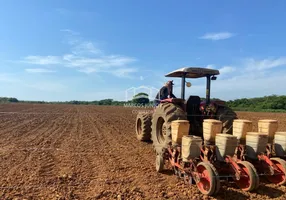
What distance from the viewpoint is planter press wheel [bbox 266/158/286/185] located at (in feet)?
14.8

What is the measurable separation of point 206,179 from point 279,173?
1408 millimetres

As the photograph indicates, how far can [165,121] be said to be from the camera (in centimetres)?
602

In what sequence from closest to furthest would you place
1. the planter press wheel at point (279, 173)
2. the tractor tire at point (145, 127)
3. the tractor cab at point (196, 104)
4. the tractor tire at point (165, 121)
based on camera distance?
the planter press wheel at point (279, 173), the tractor tire at point (165, 121), the tractor cab at point (196, 104), the tractor tire at point (145, 127)

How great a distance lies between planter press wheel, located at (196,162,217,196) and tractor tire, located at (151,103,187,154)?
139 centimetres

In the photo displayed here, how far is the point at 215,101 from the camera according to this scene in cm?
683

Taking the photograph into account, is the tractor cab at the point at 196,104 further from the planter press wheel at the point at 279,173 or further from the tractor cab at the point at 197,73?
the planter press wheel at the point at 279,173

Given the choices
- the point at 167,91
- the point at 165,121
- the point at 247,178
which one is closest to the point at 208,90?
the point at 167,91

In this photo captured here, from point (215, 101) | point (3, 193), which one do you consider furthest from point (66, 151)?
point (215, 101)

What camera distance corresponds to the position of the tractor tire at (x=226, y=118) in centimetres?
630

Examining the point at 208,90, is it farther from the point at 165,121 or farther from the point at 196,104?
the point at 165,121

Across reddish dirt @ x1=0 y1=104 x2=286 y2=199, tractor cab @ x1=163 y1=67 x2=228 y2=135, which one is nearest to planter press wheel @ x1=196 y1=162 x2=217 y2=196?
reddish dirt @ x1=0 y1=104 x2=286 y2=199

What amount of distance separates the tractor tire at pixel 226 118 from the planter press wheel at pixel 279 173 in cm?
162

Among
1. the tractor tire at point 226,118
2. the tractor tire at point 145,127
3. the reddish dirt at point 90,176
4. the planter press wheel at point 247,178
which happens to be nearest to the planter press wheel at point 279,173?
the reddish dirt at point 90,176

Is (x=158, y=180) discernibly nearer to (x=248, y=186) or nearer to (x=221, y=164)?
(x=221, y=164)
